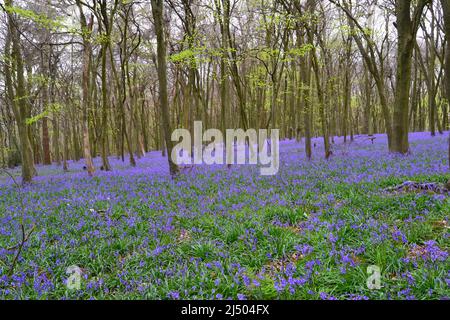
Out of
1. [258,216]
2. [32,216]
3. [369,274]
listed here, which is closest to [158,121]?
[32,216]

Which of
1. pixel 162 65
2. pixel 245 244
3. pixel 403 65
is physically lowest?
pixel 245 244

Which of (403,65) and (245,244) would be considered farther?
(403,65)

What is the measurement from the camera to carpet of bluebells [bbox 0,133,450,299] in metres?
3.63

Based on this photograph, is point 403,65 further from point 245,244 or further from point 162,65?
point 245,244

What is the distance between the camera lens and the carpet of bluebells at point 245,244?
3.63 meters

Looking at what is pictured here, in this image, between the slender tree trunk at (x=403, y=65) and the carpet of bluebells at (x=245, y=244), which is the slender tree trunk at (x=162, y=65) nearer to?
the carpet of bluebells at (x=245, y=244)

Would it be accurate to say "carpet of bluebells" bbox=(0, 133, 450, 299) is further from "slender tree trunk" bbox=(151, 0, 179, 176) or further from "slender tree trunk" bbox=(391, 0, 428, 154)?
"slender tree trunk" bbox=(151, 0, 179, 176)

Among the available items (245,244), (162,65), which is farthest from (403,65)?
(245,244)

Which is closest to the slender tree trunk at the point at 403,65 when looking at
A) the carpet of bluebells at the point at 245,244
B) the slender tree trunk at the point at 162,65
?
the carpet of bluebells at the point at 245,244

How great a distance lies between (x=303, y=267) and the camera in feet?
13.0

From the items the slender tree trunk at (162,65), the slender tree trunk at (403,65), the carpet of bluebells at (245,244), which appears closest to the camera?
the carpet of bluebells at (245,244)

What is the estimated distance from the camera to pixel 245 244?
4.96 metres

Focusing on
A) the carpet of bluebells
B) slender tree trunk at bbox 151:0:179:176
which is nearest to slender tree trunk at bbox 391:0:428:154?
the carpet of bluebells
